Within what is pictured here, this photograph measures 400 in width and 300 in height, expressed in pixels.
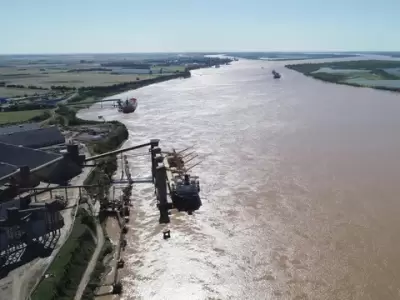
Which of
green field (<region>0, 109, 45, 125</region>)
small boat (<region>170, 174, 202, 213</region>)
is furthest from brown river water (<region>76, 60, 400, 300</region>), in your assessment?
green field (<region>0, 109, 45, 125</region>)

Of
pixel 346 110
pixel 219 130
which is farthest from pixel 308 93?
pixel 219 130

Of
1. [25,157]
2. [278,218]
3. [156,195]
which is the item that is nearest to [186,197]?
[156,195]

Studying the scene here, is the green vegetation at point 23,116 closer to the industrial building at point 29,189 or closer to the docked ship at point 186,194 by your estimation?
the industrial building at point 29,189

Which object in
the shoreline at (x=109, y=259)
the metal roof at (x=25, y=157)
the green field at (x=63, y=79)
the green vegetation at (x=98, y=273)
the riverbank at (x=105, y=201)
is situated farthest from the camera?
the green field at (x=63, y=79)

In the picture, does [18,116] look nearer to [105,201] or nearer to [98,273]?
[105,201]

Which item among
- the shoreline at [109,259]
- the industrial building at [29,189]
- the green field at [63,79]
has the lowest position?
the green field at [63,79]

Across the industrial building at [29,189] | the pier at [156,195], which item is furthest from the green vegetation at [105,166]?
the industrial building at [29,189]
